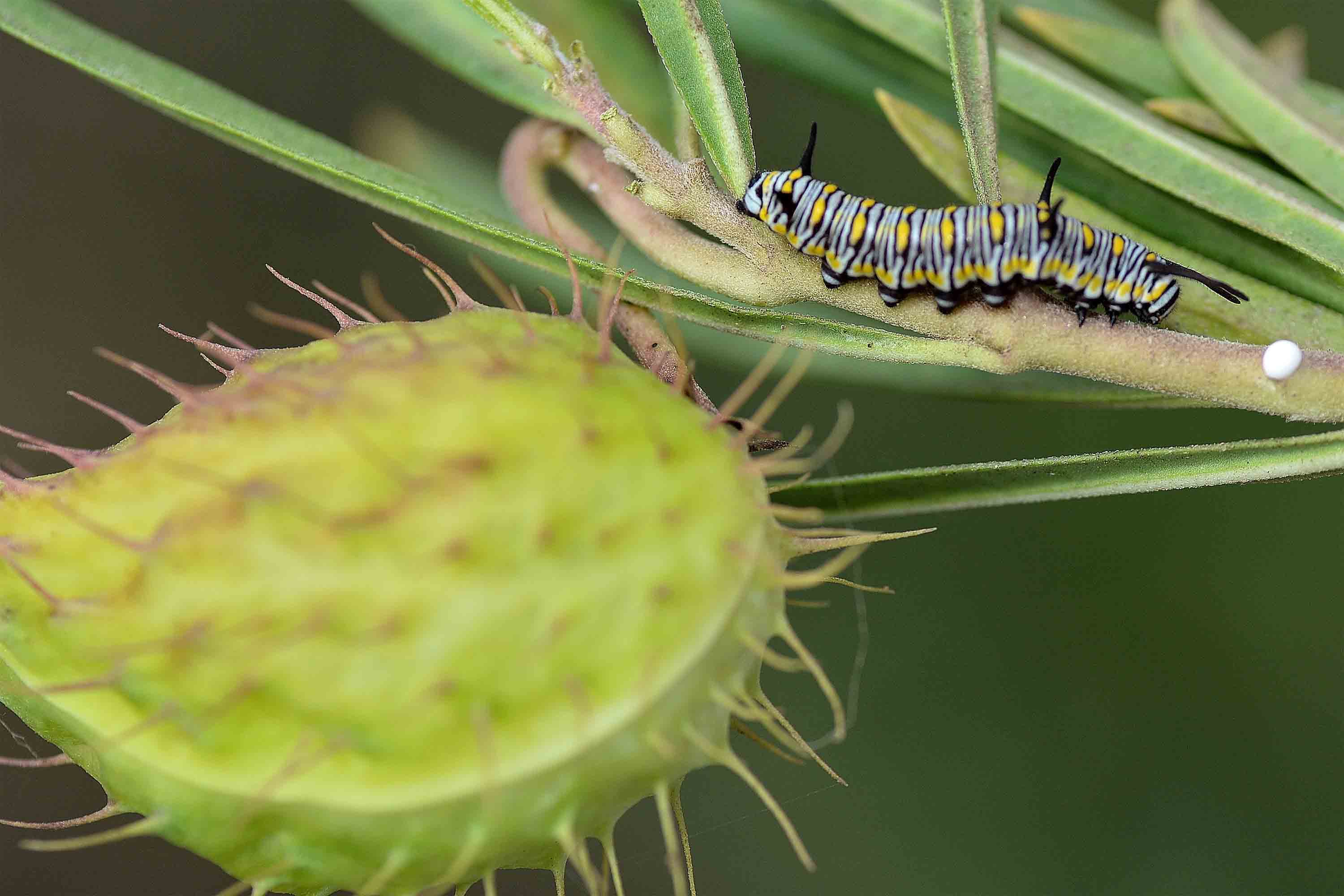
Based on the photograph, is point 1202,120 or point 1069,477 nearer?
point 1069,477

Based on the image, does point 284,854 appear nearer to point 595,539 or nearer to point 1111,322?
point 595,539

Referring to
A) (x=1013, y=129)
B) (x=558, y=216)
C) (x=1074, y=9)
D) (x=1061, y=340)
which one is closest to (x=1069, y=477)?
(x=1061, y=340)

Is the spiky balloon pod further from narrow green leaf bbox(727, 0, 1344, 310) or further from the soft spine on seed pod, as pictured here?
narrow green leaf bbox(727, 0, 1344, 310)

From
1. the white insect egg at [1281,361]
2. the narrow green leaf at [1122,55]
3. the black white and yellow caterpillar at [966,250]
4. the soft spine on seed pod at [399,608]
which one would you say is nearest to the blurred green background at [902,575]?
the narrow green leaf at [1122,55]

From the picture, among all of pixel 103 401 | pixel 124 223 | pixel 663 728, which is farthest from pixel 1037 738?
pixel 124 223

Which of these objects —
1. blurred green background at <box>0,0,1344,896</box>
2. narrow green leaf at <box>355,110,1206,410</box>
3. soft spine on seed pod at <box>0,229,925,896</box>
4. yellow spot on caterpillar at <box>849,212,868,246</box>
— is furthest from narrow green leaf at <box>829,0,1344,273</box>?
blurred green background at <box>0,0,1344,896</box>

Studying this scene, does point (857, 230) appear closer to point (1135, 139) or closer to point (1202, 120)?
point (1135, 139)

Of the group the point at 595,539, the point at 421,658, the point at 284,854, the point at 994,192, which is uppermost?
the point at 994,192
